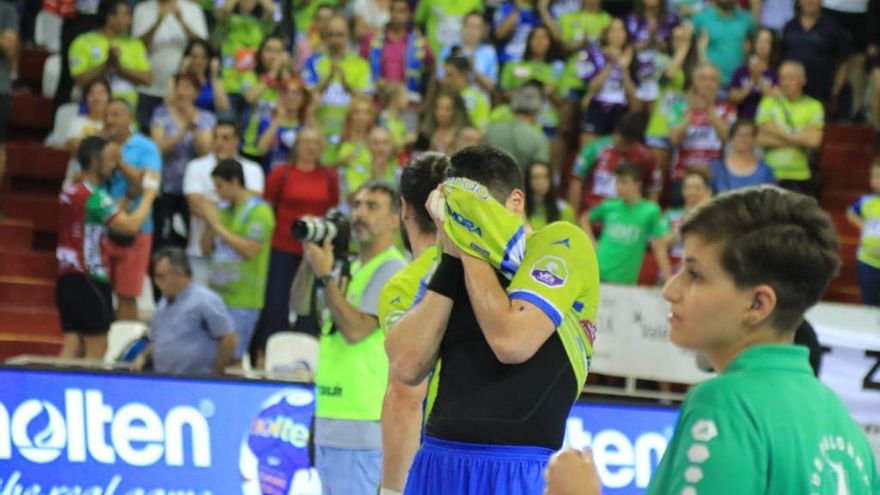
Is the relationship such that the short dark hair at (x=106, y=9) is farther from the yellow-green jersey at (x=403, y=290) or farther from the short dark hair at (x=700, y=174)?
the yellow-green jersey at (x=403, y=290)

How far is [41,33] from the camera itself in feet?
→ 55.3

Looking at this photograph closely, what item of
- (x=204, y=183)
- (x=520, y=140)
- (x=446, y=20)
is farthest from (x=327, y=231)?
(x=446, y=20)

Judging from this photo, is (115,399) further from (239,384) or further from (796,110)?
(796,110)

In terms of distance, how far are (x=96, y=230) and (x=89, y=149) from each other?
24.4 inches

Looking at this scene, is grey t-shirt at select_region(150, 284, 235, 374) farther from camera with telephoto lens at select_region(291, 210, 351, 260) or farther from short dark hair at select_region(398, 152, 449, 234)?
short dark hair at select_region(398, 152, 449, 234)

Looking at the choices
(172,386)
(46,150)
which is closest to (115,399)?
(172,386)

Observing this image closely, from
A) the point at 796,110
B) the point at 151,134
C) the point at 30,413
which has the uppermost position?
the point at 796,110

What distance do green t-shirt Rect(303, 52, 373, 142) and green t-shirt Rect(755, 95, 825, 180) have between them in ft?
12.6

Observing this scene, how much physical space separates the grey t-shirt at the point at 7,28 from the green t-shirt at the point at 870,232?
7.98 metres

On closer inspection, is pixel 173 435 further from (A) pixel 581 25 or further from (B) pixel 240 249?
(A) pixel 581 25

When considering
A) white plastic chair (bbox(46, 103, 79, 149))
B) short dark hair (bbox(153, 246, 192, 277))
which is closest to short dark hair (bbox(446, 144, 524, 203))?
short dark hair (bbox(153, 246, 192, 277))

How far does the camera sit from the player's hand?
2.64 metres

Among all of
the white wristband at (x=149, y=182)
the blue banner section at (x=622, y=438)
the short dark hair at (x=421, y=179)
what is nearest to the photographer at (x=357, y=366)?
the short dark hair at (x=421, y=179)

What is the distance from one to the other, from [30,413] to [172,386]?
78 centimetres
